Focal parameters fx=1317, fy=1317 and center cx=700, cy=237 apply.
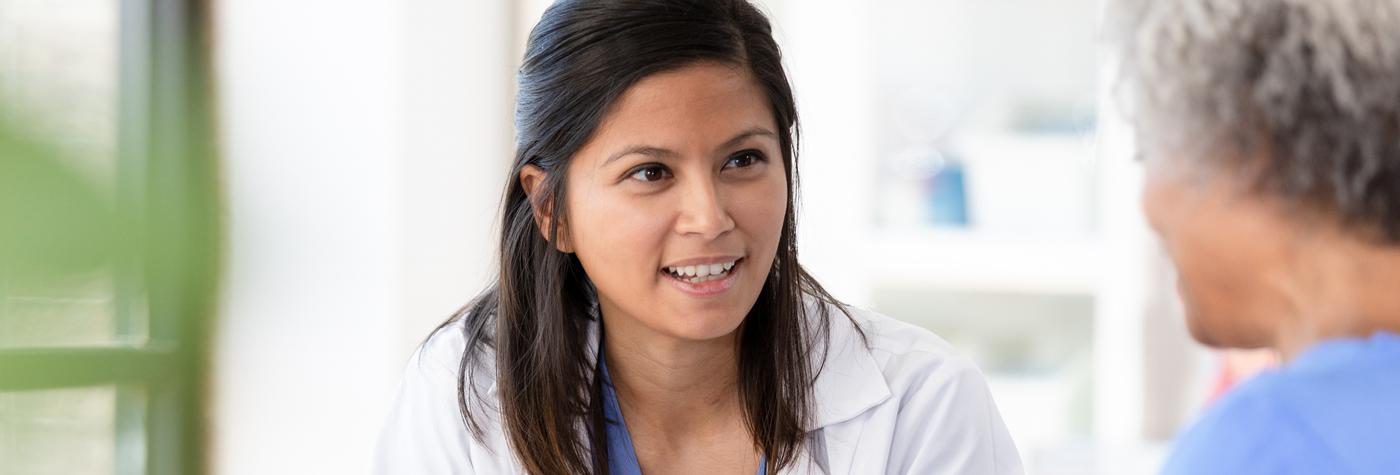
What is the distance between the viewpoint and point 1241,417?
25.8 inches

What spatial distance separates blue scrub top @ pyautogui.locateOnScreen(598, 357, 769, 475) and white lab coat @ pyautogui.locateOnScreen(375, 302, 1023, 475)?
113 mm

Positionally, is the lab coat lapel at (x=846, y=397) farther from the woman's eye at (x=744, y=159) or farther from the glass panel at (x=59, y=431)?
the glass panel at (x=59, y=431)

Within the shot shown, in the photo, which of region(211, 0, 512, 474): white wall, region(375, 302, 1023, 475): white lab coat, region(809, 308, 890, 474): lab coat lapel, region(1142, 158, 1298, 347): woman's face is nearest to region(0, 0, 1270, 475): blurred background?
region(211, 0, 512, 474): white wall

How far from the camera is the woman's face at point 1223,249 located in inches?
27.0

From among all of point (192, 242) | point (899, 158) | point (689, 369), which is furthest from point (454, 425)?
point (899, 158)

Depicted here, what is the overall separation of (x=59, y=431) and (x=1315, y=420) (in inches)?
68.0

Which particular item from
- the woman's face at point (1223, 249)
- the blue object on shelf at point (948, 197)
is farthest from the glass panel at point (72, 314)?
the blue object on shelf at point (948, 197)

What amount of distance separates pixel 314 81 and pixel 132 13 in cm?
29

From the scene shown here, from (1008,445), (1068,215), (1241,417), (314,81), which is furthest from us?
(1068,215)

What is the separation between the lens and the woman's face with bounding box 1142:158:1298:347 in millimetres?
686

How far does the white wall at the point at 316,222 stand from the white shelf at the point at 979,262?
3.38 feet

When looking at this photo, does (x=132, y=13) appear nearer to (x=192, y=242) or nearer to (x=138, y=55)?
(x=138, y=55)

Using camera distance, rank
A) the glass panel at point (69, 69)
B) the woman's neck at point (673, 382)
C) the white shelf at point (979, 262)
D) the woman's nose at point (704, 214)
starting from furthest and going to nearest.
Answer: the white shelf at point (979, 262) → the glass panel at point (69, 69) → the woman's neck at point (673, 382) → the woman's nose at point (704, 214)

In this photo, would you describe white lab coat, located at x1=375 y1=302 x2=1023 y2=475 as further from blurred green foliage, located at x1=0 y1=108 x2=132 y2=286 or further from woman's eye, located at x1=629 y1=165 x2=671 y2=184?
blurred green foliage, located at x1=0 y1=108 x2=132 y2=286
